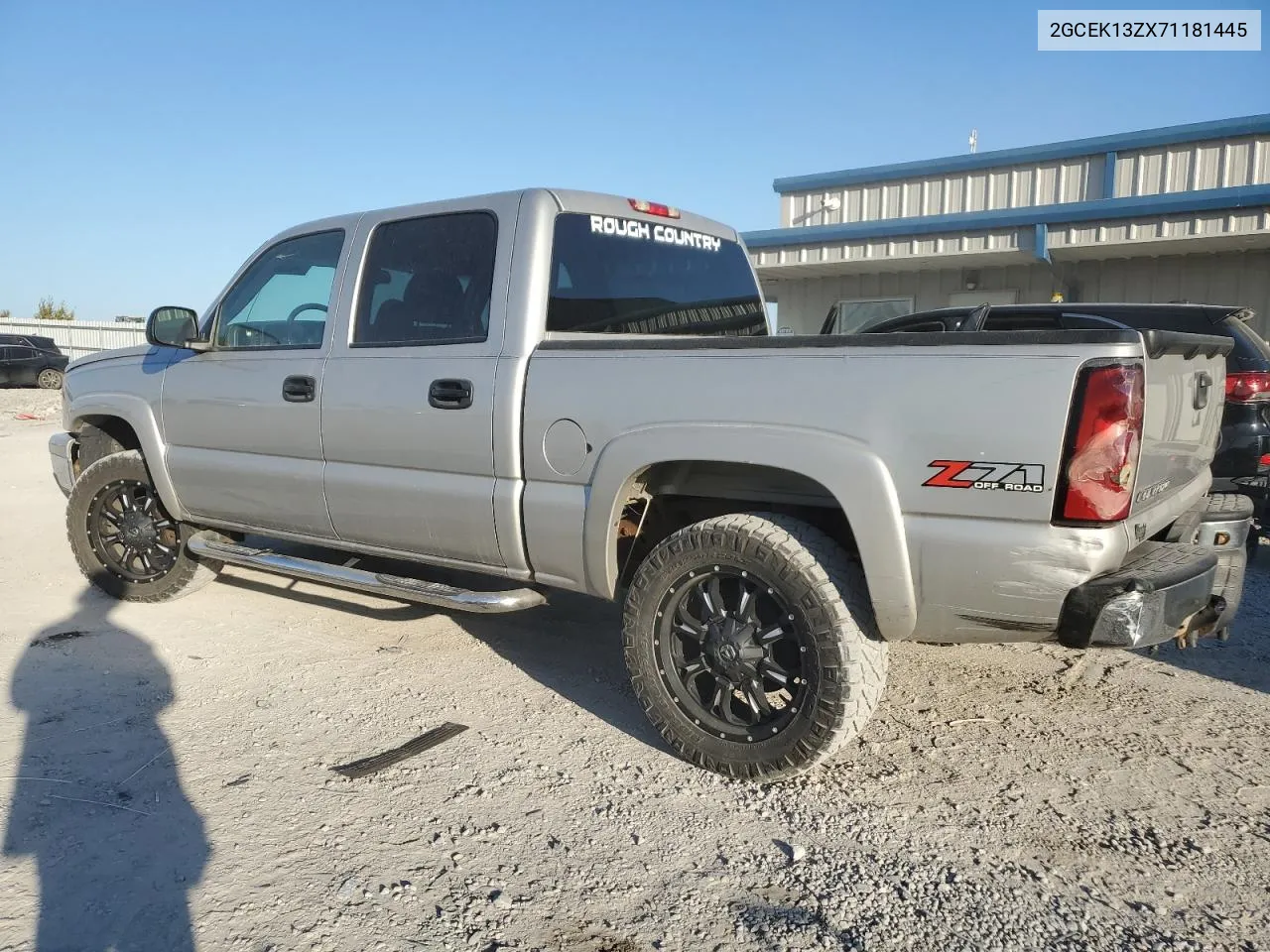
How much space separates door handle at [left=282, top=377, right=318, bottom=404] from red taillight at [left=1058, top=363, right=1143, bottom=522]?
3.07 metres

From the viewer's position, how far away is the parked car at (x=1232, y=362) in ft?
18.2

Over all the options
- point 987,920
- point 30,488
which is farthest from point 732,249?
point 30,488

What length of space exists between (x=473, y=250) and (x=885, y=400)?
6.30 ft

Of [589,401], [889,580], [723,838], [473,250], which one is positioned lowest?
[723,838]

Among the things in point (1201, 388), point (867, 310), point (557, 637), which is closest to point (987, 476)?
point (1201, 388)

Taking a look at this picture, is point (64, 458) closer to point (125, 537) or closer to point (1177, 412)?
point (125, 537)

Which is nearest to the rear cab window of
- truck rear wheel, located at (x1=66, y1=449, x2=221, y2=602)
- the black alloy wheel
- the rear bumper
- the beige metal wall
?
the black alloy wheel

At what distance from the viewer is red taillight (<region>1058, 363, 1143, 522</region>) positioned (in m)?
2.51

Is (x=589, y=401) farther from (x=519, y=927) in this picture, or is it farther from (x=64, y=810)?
(x=64, y=810)

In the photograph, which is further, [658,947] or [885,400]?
[885,400]

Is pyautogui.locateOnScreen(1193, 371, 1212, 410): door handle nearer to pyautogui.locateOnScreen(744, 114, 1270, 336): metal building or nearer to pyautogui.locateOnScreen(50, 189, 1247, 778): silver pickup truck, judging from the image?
pyautogui.locateOnScreen(50, 189, 1247, 778): silver pickup truck

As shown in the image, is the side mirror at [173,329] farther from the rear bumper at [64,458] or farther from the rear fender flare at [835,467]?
the rear fender flare at [835,467]

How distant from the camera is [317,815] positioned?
292 cm

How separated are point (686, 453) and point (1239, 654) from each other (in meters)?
3.15
